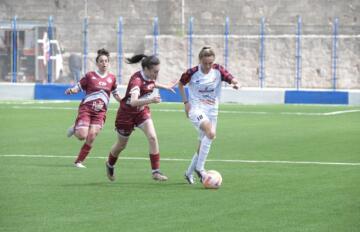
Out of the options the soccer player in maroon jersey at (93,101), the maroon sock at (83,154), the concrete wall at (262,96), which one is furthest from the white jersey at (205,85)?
the concrete wall at (262,96)

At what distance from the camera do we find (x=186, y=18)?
5350cm

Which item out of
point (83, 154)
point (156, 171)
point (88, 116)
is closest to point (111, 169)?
point (156, 171)

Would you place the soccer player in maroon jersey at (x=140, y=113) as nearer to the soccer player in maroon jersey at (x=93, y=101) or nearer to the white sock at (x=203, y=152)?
the white sock at (x=203, y=152)

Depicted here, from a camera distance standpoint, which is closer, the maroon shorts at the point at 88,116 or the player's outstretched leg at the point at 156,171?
the player's outstretched leg at the point at 156,171

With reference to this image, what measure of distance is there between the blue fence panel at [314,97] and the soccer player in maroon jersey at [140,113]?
23.5 m

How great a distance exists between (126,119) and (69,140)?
7341 mm

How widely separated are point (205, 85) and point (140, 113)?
1.01m

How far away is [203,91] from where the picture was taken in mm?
15672

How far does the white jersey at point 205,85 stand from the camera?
1563 centimetres

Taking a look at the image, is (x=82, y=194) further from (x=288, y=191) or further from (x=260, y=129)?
(x=260, y=129)

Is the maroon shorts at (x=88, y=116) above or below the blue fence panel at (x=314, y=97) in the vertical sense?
above

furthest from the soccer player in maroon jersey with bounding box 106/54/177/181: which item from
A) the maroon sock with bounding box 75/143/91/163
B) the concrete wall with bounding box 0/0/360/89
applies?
the concrete wall with bounding box 0/0/360/89

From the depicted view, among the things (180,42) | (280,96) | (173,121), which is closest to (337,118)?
(173,121)

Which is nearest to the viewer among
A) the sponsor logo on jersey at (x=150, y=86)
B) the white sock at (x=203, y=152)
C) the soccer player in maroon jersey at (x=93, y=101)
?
the white sock at (x=203, y=152)
